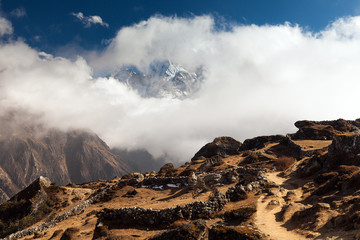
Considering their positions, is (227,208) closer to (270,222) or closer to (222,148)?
(270,222)

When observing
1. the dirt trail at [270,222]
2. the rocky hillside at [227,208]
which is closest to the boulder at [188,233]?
the rocky hillside at [227,208]

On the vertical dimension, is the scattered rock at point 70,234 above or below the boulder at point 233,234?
below

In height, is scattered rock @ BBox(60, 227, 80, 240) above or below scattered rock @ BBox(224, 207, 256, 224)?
below

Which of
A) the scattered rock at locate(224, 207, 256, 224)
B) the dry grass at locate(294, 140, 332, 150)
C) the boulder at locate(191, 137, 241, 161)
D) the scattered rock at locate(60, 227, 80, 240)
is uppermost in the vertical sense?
the boulder at locate(191, 137, 241, 161)

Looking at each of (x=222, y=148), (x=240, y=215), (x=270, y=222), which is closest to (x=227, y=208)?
(x=240, y=215)

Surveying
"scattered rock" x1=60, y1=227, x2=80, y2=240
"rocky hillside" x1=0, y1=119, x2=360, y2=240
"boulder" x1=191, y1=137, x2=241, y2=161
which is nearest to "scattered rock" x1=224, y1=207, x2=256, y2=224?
"rocky hillside" x1=0, y1=119, x2=360, y2=240

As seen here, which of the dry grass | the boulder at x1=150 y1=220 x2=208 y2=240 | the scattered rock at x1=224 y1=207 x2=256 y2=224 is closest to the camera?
the boulder at x1=150 y1=220 x2=208 y2=240

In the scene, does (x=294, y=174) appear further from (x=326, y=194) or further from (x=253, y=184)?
(x=326, y=194)

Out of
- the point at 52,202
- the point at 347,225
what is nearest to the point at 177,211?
the point at 347,225

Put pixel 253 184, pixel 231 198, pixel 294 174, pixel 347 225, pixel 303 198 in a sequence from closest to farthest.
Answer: pixel 347 225, pixel 303 198, pixel 231 198, pixel 253 184, pixel 294 174

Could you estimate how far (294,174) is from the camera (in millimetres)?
38812

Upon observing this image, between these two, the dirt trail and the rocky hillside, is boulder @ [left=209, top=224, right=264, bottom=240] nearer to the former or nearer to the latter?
the rocky hillside

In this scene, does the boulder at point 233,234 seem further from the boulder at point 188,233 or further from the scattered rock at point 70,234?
the scattered rock at point 70,234

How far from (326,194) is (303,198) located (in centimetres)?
238
